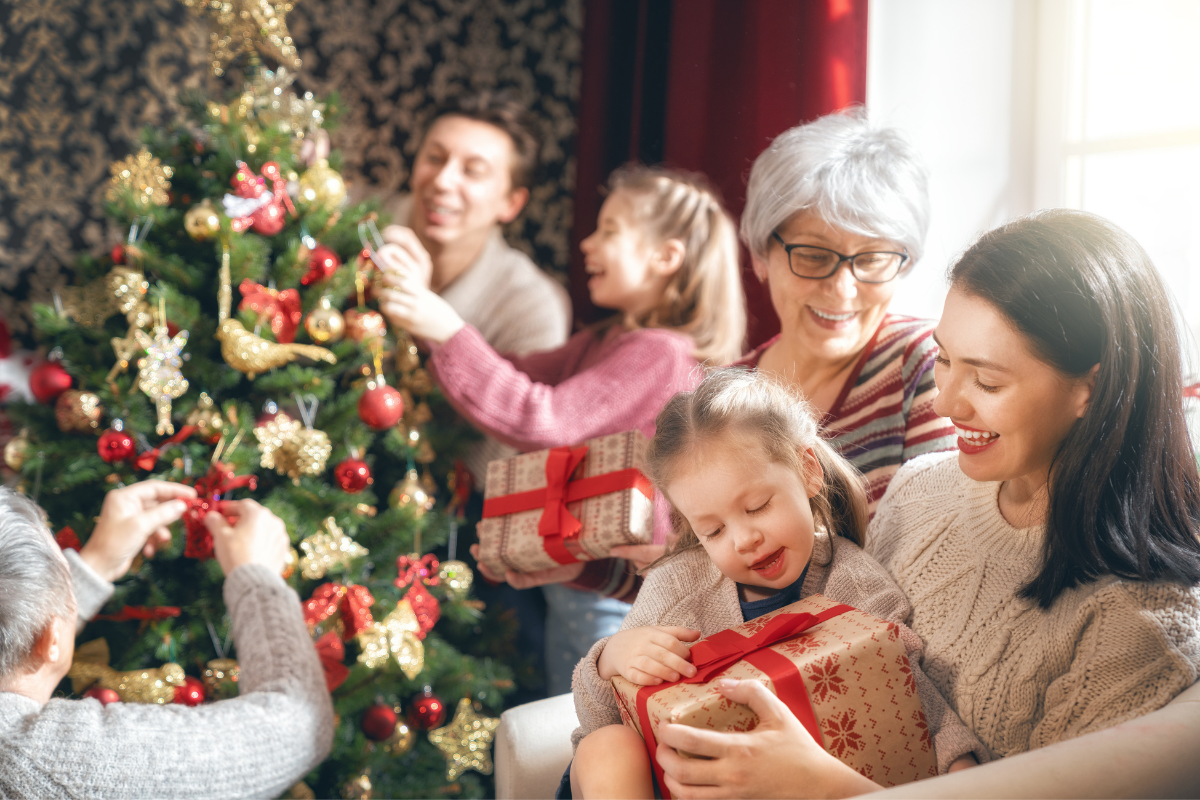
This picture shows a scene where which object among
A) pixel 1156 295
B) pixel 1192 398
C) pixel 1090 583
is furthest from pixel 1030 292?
pixel 1192 398

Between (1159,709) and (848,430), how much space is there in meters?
0.78

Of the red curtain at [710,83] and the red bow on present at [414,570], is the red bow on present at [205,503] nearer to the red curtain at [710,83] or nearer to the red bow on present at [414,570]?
the red bow on present at [414,570]

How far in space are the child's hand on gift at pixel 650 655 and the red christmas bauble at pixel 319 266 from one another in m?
1.10

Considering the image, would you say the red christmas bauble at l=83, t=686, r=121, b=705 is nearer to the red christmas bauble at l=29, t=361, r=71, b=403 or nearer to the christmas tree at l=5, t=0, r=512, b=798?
the christmas tree at l=5, t=0, r=512, b=798

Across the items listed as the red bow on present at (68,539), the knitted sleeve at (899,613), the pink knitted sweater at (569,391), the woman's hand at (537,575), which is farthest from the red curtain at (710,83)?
the red bow on present at (68,539)

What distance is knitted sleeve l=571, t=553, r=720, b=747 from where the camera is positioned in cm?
136

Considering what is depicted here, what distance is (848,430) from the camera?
1745mm

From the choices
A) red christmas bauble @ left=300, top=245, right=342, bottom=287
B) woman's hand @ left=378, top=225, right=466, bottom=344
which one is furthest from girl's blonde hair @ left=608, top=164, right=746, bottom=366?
red christmas bauble @ left=300, top=245, right=342, bottom=287

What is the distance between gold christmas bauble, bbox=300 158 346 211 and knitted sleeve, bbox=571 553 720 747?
1127mm

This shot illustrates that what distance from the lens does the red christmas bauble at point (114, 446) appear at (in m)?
1.81

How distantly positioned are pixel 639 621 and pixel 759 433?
36 cm

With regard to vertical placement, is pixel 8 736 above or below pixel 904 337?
below

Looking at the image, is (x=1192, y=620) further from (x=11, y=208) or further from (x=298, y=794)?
(x=11, y=208)

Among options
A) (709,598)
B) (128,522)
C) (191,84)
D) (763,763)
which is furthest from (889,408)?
(191,84)
